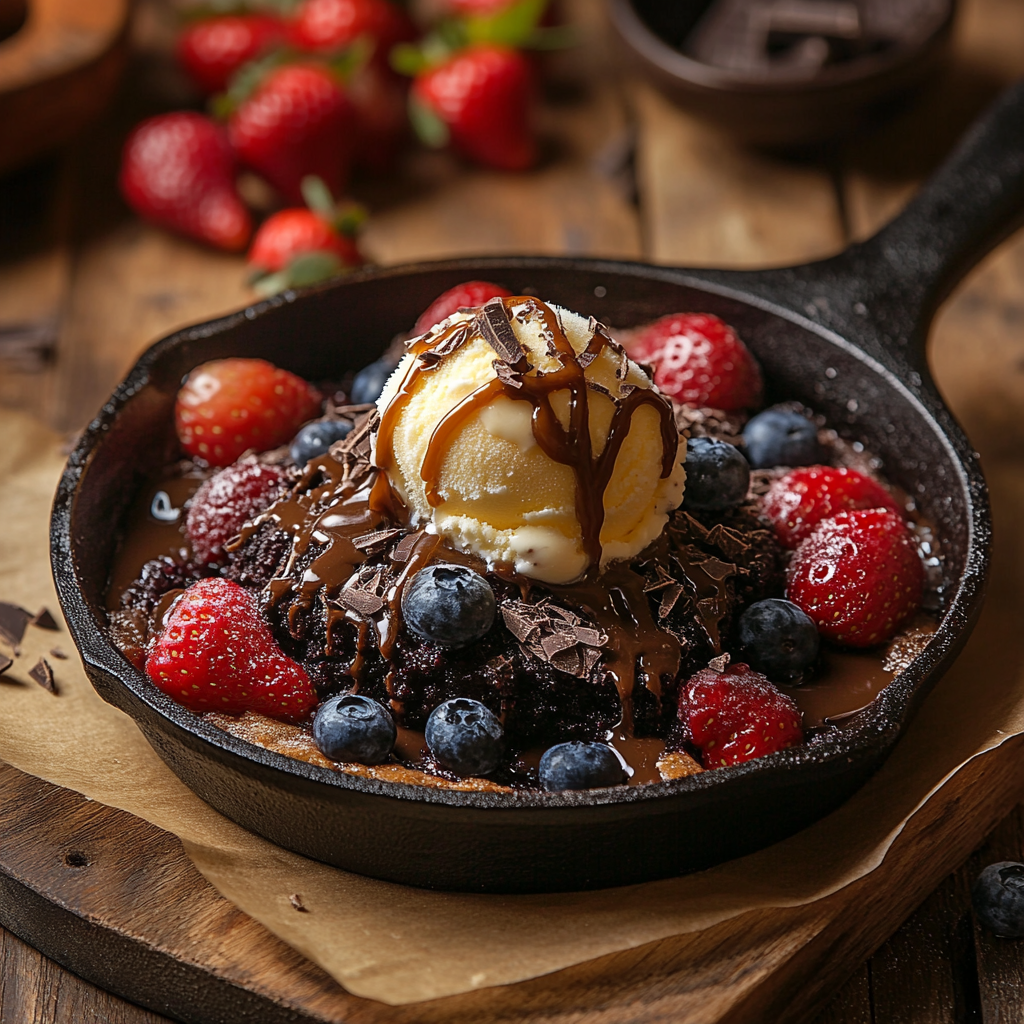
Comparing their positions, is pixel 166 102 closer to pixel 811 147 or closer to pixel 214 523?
pixel 811 147

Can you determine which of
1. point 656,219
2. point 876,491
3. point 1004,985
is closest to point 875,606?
point 876,491

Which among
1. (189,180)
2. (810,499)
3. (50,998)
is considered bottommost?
(50,998)

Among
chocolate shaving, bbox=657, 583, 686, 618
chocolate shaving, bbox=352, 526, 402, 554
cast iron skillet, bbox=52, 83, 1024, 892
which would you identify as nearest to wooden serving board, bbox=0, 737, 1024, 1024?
cast iron skillet, bbox=52, 83, 1024, 892

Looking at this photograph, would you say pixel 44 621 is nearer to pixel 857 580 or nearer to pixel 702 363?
pixel 702 363

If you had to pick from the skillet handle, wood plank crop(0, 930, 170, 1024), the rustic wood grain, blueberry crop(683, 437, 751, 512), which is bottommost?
wood plank crop(0, 930, 170, 1024)

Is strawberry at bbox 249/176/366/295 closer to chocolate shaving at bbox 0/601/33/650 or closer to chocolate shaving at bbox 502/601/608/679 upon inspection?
chocolate shaving at bbox 0/601/33/650

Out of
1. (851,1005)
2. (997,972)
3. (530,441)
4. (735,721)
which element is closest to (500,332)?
(530,441)

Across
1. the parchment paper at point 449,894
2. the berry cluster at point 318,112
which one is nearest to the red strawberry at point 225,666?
the parchment paper at point 449,894

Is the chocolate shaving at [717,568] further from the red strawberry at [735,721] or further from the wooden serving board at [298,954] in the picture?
the wooden serving board at [298,954]
